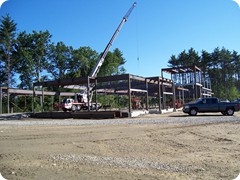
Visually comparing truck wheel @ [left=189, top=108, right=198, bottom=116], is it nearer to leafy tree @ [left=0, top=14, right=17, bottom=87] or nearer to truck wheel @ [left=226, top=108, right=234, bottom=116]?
truck wheel @ [left=226, top=108, right=234, bottom=116]

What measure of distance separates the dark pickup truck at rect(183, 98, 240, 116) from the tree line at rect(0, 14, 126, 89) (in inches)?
894

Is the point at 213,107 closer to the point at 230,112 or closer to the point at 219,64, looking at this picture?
the point at 230,112

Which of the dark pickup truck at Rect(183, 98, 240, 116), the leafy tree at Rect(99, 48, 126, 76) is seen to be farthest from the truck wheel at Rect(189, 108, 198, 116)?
the leafy tree at Rect(99, 48, 126, 76)

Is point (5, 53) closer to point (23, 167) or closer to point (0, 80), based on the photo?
point (0, 80)

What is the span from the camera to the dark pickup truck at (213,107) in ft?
76.1

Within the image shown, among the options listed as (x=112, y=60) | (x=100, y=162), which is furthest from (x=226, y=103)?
(x=112, y=60)

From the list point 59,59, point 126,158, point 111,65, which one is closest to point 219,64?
point 111,65

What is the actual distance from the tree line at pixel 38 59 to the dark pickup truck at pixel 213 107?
74.5 ft

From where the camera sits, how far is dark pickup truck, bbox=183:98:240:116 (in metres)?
23.2

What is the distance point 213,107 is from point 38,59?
133 ft

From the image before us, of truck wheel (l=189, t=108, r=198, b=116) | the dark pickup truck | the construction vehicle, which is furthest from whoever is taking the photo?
the construction vehicle

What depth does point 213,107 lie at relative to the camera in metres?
23.6

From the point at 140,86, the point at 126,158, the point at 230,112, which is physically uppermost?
the point at 140,86

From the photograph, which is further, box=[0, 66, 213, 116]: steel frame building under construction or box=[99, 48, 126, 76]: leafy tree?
box=[99, 48, 126, 76]: leafy tree
